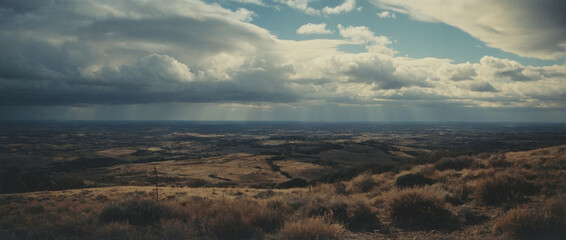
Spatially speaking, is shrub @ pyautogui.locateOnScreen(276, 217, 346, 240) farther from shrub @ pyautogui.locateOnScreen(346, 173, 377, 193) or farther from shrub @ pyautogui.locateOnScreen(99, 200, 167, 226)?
shrub @ pyautogui.locateOnScreen(346, 173, 377, 193)

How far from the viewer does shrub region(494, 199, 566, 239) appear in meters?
6.41

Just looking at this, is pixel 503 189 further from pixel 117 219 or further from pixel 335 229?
pixel 117 219

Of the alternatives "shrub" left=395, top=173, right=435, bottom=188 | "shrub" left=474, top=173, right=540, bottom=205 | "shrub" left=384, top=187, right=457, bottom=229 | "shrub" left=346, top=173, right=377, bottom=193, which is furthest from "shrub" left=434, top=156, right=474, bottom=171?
"shrub" left=384, top=187, right=457, bottom=229

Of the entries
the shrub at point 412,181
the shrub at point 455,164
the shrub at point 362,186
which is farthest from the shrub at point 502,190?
the shrub at point 455,164

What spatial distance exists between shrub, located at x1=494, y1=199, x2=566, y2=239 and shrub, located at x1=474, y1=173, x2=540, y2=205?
251cm

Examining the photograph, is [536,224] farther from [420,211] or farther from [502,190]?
[502,190]

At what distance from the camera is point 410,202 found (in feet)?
29.2

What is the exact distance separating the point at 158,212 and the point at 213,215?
6.94ft

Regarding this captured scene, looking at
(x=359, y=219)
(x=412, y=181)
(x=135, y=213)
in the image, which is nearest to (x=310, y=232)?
(x=359, y=219)

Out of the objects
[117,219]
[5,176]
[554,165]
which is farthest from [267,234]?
[5,176]

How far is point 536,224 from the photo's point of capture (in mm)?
6539

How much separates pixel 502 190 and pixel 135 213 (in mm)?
13051

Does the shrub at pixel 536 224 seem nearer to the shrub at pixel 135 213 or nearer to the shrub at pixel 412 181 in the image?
the shrub at pixel 412 181

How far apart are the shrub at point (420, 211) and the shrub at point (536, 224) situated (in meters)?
1.42
